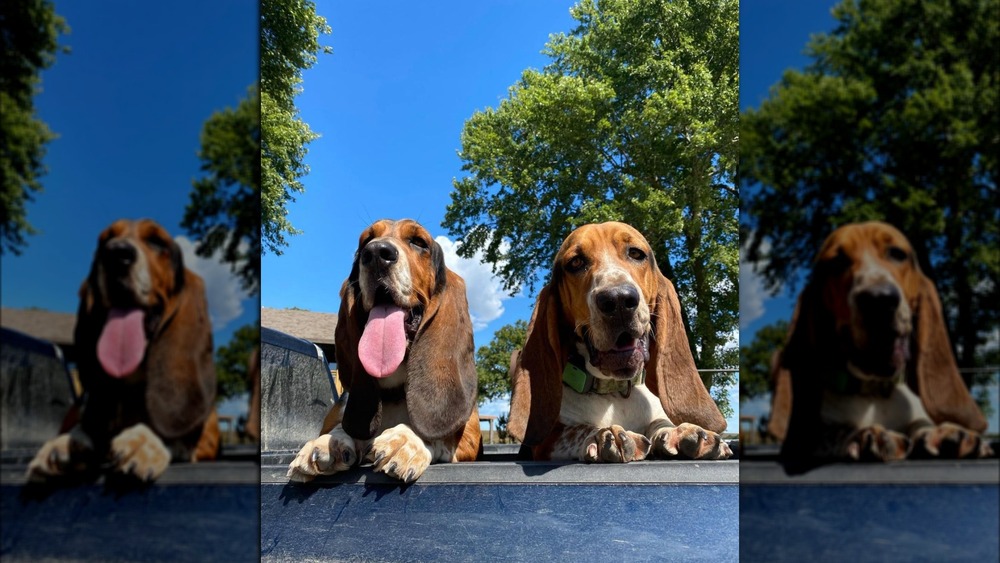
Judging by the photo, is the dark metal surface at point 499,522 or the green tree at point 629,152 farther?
the green tree at point 629,152

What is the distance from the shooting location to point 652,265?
2.74m

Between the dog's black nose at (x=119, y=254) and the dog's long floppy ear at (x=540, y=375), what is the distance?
1460mm

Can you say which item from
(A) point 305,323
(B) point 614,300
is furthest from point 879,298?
(A) point 305,323

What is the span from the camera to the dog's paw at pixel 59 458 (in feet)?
4.21

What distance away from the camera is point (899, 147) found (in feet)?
3.68

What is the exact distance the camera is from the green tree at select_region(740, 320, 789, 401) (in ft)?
3.86

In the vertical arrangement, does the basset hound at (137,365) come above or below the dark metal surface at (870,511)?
above

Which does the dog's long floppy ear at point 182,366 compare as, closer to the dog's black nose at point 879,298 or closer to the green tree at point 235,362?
the green tree at point 235,362

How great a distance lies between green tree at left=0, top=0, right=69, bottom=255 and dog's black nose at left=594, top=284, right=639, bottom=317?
1.61 metres

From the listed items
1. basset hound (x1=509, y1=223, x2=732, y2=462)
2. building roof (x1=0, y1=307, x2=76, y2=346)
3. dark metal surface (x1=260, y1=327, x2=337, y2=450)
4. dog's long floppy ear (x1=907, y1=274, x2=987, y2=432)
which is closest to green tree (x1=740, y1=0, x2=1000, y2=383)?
dog's long floppy ear (x1=907, y1=274, x2=987, y2=432)

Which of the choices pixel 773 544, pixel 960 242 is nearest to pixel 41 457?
pixel 773 544

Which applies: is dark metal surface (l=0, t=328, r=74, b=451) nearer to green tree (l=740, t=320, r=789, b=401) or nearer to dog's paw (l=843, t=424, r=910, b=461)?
green tree (l=740, t=320, r=789, b=401)

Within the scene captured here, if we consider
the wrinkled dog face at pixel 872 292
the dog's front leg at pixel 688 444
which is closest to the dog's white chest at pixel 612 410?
the dog's front leg at pixel 688 444

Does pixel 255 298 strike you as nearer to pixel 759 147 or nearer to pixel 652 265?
pixel 759 147
